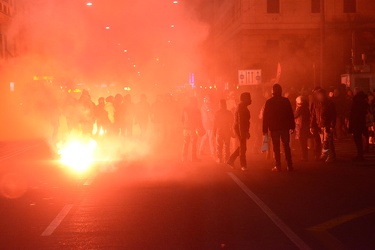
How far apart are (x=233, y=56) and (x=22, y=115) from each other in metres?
16.7

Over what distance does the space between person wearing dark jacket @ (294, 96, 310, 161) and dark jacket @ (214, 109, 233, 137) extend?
Result: 1749 millimetres

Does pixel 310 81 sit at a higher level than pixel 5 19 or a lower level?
→ lower

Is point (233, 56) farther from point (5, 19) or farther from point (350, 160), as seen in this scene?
point (350, 160)

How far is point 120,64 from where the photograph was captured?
48.2 meters

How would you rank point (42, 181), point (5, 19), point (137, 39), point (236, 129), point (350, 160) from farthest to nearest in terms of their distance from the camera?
point (137, 39), point (5, 19), point (350, 160), point (236, 129), point (42, 181)

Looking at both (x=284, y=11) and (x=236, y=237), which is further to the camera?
(x=284, y=11)

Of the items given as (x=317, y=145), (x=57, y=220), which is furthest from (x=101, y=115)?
(x=57, y=220)

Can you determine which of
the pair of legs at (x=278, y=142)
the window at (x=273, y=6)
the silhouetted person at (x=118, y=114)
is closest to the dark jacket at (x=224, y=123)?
the pair of legs at (x=278, y=142)

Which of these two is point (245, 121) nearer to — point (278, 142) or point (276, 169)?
point (278, 142)

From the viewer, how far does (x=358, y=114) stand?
53.0 ft

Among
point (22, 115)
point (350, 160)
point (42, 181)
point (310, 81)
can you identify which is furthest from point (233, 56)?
point (42, 181)

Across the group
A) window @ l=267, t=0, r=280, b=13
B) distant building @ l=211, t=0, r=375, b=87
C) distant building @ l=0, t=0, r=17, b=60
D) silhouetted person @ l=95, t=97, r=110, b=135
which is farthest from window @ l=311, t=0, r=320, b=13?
silhouetted person @ l=95, t=97, r=110, b=135

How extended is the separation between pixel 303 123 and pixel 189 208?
7614 mm

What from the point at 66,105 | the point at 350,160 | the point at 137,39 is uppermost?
the point at 137,39
